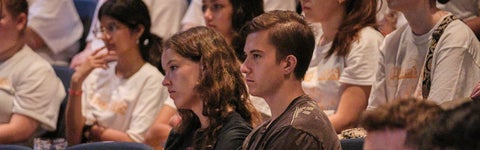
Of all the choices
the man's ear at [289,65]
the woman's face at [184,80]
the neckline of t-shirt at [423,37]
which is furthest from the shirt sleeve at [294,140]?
the neckline of t-shirt at [423,37]

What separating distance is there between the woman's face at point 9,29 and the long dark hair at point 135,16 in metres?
0.34

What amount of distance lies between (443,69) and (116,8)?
5.42ft

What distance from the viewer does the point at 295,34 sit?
2.49 m

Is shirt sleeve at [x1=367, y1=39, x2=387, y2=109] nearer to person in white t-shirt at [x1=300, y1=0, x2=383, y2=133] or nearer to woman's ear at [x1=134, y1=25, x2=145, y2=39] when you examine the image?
person in white t-shirt at [x1=300, y1=0, x2=383, y2=133]

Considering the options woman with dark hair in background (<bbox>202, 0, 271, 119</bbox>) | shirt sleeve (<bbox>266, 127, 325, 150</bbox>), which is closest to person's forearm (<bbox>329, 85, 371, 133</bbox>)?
woman with dark hair in background (<bbox>202, 0, 271, 119</bbox>)

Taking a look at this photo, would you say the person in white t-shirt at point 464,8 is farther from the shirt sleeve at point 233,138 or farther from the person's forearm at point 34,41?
the person's forearm at point 34,41

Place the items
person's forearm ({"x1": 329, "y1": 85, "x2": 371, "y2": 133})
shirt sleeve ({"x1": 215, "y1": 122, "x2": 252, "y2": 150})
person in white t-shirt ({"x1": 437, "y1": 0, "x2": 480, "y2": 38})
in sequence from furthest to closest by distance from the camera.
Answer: person in white t-shirt ({"x1": 437, "y1": 0, "x2": 480, "y2": 38}) < person's forearm ({"x1": 329, "y1": 85, "x2": 371, "y2": 133}) < shirt sleeve ({"x1": 215, "y1": 122, "x2": 252, "y2": 150})

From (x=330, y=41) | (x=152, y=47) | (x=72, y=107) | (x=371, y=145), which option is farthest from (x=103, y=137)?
(x=371, y=145)

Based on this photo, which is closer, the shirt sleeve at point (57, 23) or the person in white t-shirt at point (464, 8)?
the person in white t-shirt at point (464, 8)

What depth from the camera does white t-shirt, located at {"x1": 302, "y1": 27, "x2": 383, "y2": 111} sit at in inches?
134

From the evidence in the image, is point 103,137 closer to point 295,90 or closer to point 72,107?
point 72,107

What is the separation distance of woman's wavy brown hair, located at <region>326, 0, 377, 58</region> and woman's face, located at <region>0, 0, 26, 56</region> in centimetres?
143

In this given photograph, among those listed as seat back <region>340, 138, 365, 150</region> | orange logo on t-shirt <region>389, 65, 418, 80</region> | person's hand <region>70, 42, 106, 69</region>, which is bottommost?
person's hand <region>70, 42, 106, 69</region>

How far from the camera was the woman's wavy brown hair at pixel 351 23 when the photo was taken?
3.46 meters
